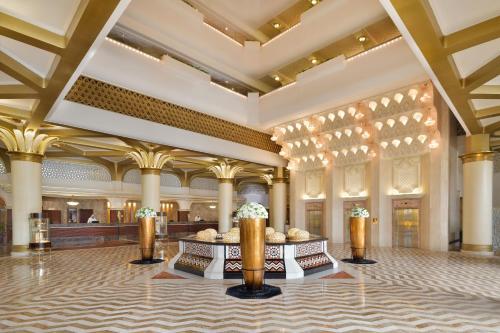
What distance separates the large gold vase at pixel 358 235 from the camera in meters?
8.15

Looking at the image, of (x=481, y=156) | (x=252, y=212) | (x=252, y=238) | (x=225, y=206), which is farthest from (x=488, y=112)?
(x=225, y=206)

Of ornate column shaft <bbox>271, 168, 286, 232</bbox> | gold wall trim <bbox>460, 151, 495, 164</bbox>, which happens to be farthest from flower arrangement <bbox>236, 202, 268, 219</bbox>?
ornate column shaft <bbox>271, 168, 286, 232</bbox>

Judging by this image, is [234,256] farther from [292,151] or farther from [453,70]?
[292,151]

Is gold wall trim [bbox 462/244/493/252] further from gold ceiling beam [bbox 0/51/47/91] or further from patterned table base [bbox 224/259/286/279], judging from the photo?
gold ceiling beam [bbox 0/51/47/91]

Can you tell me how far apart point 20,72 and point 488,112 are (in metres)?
9.51

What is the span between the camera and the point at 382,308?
4363mm

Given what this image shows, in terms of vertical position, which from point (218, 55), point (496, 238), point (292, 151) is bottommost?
point (496, 238)

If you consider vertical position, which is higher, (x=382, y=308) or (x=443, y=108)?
(x=443, y=108)

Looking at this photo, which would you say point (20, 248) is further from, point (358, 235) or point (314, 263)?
point (358, 235)

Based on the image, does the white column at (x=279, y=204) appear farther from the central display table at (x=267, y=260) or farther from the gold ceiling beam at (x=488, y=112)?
the central display table at (x=267, y=260)

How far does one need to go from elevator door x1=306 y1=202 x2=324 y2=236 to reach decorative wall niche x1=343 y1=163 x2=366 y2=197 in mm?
1500

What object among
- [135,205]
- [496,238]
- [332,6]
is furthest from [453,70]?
[135,205]

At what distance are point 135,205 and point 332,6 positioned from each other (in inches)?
610

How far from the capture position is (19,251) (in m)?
9.98
